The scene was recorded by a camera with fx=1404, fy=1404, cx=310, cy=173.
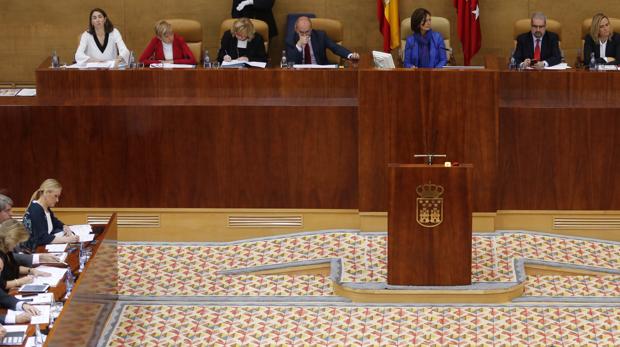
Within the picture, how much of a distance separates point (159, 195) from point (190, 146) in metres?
0.48

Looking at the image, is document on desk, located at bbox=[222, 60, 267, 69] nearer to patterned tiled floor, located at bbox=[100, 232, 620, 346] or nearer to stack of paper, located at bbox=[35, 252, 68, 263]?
patterned tiled floor, located at bbox=[100, 232, 620, 346]

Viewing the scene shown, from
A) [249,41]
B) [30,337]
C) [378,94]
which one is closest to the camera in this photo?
[30,337]

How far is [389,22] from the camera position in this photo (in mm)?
13641

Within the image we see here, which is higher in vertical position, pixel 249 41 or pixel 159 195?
pixel 249 41

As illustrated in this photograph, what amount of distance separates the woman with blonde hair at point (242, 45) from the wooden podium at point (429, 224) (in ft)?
8.71

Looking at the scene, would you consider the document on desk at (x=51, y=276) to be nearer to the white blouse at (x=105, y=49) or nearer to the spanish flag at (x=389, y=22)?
the white blouse at (x=105, y=49)

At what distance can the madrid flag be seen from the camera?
13.6 meters

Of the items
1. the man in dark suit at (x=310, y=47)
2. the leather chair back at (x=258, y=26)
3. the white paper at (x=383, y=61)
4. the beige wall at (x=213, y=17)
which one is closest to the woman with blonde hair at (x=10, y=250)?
the white paper at (x=383, y=61)

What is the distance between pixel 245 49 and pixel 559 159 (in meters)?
2.97

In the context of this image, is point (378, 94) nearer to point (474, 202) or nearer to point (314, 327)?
point (474, 202)

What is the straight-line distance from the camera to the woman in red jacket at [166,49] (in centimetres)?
1217

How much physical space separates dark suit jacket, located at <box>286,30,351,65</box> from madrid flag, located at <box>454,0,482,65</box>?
1836mm

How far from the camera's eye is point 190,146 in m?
11.3

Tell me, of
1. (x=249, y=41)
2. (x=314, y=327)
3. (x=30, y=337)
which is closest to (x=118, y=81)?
(x=249, y=41)
